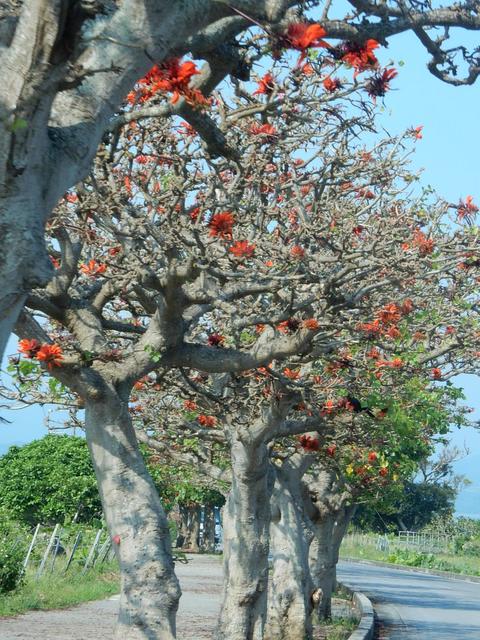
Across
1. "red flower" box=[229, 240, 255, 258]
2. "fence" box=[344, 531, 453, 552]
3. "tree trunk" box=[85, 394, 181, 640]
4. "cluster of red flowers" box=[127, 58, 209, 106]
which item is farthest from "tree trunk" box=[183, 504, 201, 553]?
"cluster of red flowers" box=[127, 58, 209, 106]

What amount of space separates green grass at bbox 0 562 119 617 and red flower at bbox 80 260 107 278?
9451 mm

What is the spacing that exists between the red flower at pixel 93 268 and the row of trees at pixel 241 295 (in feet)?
0.12

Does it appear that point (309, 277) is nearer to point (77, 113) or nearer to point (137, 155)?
point (137, 155)

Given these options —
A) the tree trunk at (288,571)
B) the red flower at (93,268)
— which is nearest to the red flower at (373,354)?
the red flower at (93,268)

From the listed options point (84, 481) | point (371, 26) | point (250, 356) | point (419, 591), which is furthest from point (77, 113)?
point (84, 481)

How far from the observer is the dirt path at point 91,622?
15.1 m

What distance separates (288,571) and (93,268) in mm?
8768

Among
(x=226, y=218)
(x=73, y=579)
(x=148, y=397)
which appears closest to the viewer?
(x=226, y=218)

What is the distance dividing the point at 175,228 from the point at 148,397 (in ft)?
22.0

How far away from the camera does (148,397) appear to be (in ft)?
49.5

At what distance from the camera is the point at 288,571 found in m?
17.0

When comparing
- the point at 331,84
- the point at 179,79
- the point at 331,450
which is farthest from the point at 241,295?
the point at 331,450

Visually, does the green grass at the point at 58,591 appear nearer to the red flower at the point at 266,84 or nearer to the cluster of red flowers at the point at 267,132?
A: the cluster of red flowers at the point at 267,132

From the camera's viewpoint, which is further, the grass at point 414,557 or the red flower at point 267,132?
the grass at point 414,557
